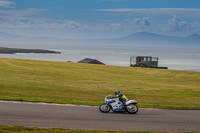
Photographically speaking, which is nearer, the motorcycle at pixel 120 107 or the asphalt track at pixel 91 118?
the asphalt track at pixel 91 118

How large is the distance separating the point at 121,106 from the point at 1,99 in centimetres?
766

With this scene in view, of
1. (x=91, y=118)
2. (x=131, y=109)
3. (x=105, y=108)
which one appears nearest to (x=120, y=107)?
(x=131, y=109)

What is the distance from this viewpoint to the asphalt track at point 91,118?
41.9 feet

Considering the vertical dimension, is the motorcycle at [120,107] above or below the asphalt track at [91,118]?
above

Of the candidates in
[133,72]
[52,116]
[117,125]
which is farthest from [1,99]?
[133,72]

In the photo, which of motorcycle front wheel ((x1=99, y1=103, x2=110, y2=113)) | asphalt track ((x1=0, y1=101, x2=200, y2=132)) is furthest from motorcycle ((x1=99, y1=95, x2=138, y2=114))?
asphalt track ((x1=0, y1=101, x2=200, y2=132))

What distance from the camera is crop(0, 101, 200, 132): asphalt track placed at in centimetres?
1277

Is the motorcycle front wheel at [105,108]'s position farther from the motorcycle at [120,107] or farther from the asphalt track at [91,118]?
the asphalt track at [91,118]

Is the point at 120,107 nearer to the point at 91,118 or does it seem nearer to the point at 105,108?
the point at 105,108

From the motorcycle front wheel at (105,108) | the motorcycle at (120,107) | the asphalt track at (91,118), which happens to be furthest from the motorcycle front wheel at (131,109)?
the motorcycle front wheel at (105,108)

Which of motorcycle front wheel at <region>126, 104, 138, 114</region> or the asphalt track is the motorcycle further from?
the asphalt track

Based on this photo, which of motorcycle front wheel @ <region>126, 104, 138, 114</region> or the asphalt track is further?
motorcycle front wheel @ <region>126, 104, 138, 114</region>

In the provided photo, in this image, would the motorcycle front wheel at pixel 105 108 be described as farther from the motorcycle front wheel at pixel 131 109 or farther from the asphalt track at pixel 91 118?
the motorcycle front wheel at pixel 131 109

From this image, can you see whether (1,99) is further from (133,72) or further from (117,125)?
(133,72)
